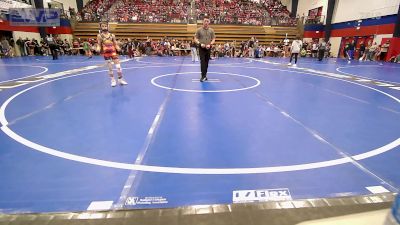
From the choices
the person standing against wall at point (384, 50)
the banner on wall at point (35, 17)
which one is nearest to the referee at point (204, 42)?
the person standing against wall at point (384, 50)

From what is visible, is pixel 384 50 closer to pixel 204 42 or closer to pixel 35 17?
pixel 204 42

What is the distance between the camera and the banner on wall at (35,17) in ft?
69.9

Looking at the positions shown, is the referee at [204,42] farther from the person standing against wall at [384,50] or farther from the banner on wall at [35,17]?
the banner on wall at [35,17]

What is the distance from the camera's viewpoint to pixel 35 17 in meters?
23.4

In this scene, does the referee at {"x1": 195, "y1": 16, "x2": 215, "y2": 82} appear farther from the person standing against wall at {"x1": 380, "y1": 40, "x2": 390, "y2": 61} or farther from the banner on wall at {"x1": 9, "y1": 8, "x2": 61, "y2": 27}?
the banner on wall at {"x1": 9, "y1": 8, "x2": 61, "y2": 27}

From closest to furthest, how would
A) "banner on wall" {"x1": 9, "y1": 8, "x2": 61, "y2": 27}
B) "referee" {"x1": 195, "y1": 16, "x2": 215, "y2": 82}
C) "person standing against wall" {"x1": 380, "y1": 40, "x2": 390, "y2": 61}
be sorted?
"referee" {"x1": 195, "y1": 16, "x2": 215, "y2": 82} → "person standing against wall" {"x1": 380, "y1": 40, "x2": 390, "y2": 61} → "banner on wall" {"x1": 9, "y1": 8, "x2": 61, "y2": 27}

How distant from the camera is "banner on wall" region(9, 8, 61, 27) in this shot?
69.9 ft

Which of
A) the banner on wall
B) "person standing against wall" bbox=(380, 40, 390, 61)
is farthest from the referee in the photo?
the banner on wall

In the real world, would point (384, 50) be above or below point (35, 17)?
below

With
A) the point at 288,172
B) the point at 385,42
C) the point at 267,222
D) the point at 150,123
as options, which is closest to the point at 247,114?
the point at 150,123

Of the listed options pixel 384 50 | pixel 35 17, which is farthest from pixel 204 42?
pixel 35 17

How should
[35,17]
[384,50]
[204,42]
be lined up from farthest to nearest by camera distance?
[35,17]
[384,50]
[204,42]

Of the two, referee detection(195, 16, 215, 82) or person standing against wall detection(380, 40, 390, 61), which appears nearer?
referee detection(195, 16, 215, 82)

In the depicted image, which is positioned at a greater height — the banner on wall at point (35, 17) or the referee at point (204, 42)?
the banner on wall at point (35, 17)
